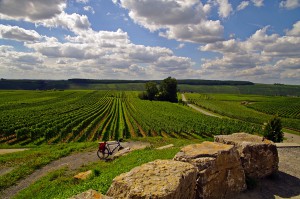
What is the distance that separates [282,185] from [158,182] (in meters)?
10.2

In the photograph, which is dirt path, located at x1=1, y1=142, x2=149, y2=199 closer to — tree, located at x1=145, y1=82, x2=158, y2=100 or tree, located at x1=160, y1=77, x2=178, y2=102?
tree, located at x1=160, y1=77, x2=178, y2=102

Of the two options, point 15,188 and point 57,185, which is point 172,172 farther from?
point 15,188

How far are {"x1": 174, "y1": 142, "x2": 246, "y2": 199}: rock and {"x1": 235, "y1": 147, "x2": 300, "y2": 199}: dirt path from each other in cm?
90

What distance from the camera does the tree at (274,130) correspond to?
34094 millimetres

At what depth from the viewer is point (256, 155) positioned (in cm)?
1516

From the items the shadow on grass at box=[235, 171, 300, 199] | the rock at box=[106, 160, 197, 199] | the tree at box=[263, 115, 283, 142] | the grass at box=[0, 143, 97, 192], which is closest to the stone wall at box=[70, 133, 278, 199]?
the rock at box=[106, 160, 197, 199]

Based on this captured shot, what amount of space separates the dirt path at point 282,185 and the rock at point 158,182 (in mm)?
4648

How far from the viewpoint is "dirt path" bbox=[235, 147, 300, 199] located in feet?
45.1

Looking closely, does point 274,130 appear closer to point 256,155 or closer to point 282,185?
point 282,185

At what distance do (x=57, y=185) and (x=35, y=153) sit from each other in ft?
33.2

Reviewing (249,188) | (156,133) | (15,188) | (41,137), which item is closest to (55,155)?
(15,188)

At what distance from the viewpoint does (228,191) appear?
1274 cm

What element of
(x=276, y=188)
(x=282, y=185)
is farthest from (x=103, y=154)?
(x=282, y=185)

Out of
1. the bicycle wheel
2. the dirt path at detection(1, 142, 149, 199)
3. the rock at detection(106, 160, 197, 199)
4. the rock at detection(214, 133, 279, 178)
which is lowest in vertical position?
the dirt path at detection(1, 142, 149, 199)
